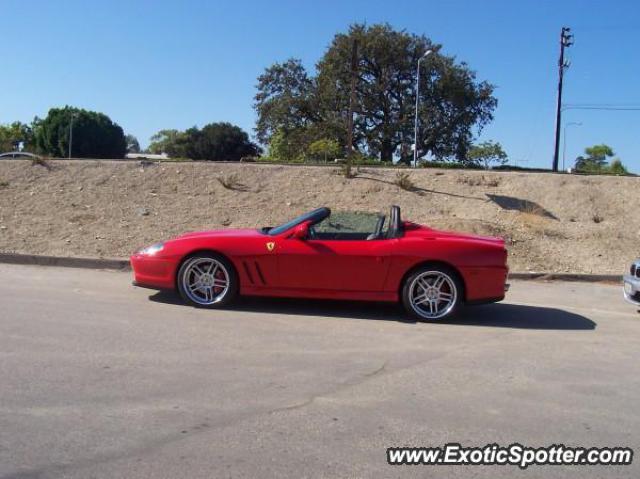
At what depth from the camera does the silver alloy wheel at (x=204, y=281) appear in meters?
7.09

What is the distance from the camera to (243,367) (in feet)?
16.3

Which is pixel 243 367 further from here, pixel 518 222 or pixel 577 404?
pixel 518 222

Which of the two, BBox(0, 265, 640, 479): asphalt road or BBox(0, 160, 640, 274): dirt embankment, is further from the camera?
BBox(0, 160, 640, 274): dirt embankment

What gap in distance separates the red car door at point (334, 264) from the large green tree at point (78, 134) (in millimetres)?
64024

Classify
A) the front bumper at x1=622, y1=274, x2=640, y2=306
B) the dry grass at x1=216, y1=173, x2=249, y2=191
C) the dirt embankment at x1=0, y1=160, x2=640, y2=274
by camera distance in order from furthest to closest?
the dry grass at x1=216, y1=173, x2=249, y2=191
the dirt embankment at x1=0, y1=160, x2=640, y2=274
the front bumper at x1=622, y1=274, x2=640, y2=306

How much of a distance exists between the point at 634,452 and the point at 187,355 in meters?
3.30

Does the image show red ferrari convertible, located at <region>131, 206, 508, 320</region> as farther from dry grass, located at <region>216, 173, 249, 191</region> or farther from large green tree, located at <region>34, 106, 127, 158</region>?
large green tree, located at <region>34, 106, 127, 158</region>

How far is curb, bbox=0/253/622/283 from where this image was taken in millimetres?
10117

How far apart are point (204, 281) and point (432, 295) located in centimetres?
251

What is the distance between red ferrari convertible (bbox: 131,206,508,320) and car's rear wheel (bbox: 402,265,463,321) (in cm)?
1

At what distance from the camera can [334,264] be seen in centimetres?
687

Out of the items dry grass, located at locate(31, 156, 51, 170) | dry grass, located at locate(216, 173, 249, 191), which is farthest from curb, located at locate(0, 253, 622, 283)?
dry grass, located at locate(31, 156, 51, 170)

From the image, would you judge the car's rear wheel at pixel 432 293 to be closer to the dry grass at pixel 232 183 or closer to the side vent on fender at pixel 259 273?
the side vent on fender at pixel 259 273

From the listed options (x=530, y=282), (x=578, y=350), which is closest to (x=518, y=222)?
(x=530, y=282)
